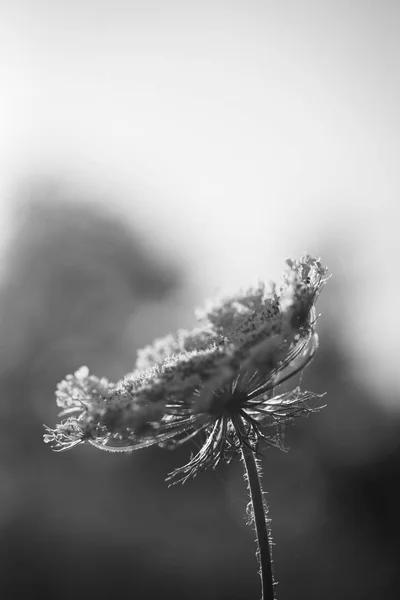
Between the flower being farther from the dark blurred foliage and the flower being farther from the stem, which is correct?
the dark blurred foliage

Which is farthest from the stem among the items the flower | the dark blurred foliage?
the dark blurred foliage

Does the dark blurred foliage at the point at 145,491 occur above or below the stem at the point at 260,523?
above

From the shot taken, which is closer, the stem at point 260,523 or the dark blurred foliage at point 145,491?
the stem at point 260,523

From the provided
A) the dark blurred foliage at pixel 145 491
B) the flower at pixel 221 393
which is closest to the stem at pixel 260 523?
the flower at pixel 221 393

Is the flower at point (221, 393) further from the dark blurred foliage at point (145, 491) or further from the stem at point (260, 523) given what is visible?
the dark blurred foliage at point (145, 491)

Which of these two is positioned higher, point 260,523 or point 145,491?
point 145,491

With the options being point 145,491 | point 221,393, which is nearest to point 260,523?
point 221,393

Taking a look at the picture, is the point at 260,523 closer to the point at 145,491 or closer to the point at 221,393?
the point at 221,393
